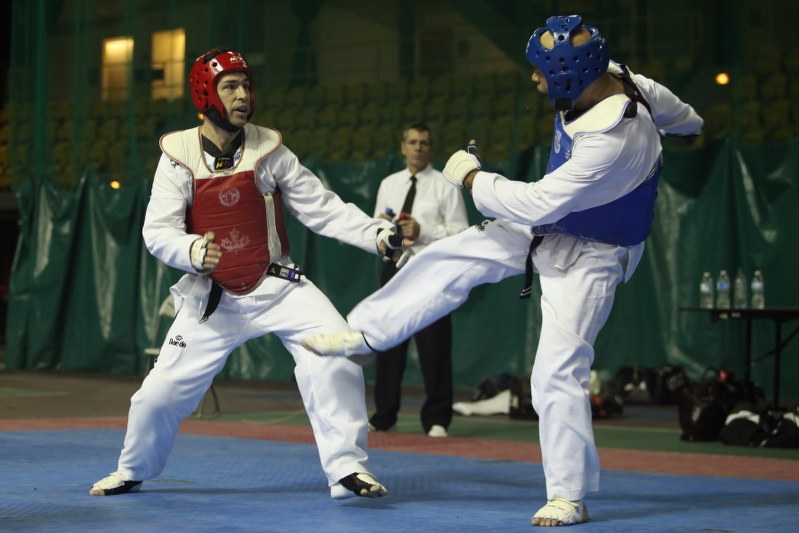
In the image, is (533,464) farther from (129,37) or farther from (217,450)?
(129,37)

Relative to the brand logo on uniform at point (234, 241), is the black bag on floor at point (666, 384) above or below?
below

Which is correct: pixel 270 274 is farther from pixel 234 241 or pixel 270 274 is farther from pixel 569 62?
pixel 569 62

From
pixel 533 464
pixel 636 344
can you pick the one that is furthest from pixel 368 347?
pixel 636 344

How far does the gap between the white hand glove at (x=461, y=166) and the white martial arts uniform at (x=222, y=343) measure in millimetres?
407

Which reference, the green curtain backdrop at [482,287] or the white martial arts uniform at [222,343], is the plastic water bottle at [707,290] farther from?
the white martial arts uniform at [222,343]

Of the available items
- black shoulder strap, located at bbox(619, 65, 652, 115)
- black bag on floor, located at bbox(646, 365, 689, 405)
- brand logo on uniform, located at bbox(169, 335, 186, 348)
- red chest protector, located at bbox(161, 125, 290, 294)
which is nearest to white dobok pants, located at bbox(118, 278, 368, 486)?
brand logo on uniform, located at bbox(169, 335, 186, 348)

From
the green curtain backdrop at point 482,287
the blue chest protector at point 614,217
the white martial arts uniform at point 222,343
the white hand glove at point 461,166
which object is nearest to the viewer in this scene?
the blue chest protector at point 614,217

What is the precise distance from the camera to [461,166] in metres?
4.25

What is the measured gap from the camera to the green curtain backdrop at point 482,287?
943 cm

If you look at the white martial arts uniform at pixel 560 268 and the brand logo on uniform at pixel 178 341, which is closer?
the white martial arts uniform at pixel 560 268

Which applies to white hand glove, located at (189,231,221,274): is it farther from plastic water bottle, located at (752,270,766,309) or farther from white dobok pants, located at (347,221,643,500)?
plastic water bottle, located at (752,270,766,309)

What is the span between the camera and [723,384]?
734cm

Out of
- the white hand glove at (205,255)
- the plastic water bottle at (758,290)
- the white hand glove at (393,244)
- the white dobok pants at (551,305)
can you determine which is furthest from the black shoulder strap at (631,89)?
the plastic water bottle at (758,290)

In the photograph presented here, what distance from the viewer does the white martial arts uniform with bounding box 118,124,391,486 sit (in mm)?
4461
